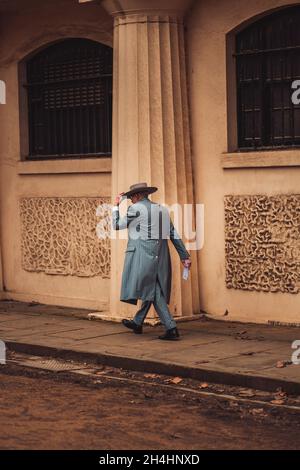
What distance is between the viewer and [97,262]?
1642cm

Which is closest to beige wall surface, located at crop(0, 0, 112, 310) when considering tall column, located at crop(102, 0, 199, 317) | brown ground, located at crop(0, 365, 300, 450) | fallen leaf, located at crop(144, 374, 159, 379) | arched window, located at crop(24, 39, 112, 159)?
arched window, located at crop(24, 39, 112, 159)

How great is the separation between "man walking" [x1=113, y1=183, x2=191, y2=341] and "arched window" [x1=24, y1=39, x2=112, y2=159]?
3058mm

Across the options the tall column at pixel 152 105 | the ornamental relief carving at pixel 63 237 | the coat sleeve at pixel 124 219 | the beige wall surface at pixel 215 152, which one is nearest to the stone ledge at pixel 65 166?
the ornamental relief carving at pixel 63 237

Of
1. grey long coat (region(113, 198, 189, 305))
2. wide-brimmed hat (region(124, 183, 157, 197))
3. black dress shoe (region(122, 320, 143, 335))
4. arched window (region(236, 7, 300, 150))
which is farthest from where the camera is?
arched window (region(236, 7, 300, 150))

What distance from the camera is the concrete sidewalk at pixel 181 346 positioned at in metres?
11.2

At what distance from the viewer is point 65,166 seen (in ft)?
55.1

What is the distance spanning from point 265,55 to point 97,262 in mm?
3951

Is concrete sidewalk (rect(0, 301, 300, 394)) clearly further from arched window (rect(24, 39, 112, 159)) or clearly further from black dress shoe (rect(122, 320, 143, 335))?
arched window (rect(24, 39, 112, 159))

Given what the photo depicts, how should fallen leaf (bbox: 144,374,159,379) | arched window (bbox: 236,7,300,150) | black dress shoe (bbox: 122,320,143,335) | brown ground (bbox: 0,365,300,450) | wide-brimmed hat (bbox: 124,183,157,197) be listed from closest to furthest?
1. brown ground (bbox: 0,365,300,450)
2. fallen leaf (bbox: 144,374,159,379)
3. wide-brimmed hat (bbox: 124,183,157,197)
4. black dress shoe (bbox: 122,320,143,335)
5. arched window (bbox: 236,7,300,150)

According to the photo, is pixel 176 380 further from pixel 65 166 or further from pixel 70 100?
pixel 70 100

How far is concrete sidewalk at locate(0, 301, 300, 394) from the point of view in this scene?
1116 centimetres

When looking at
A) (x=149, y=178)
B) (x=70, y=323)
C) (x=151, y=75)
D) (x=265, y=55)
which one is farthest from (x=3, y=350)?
(x=265, y=55)

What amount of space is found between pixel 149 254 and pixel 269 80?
9.70ft

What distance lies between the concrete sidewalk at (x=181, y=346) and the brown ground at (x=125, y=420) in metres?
0.68
